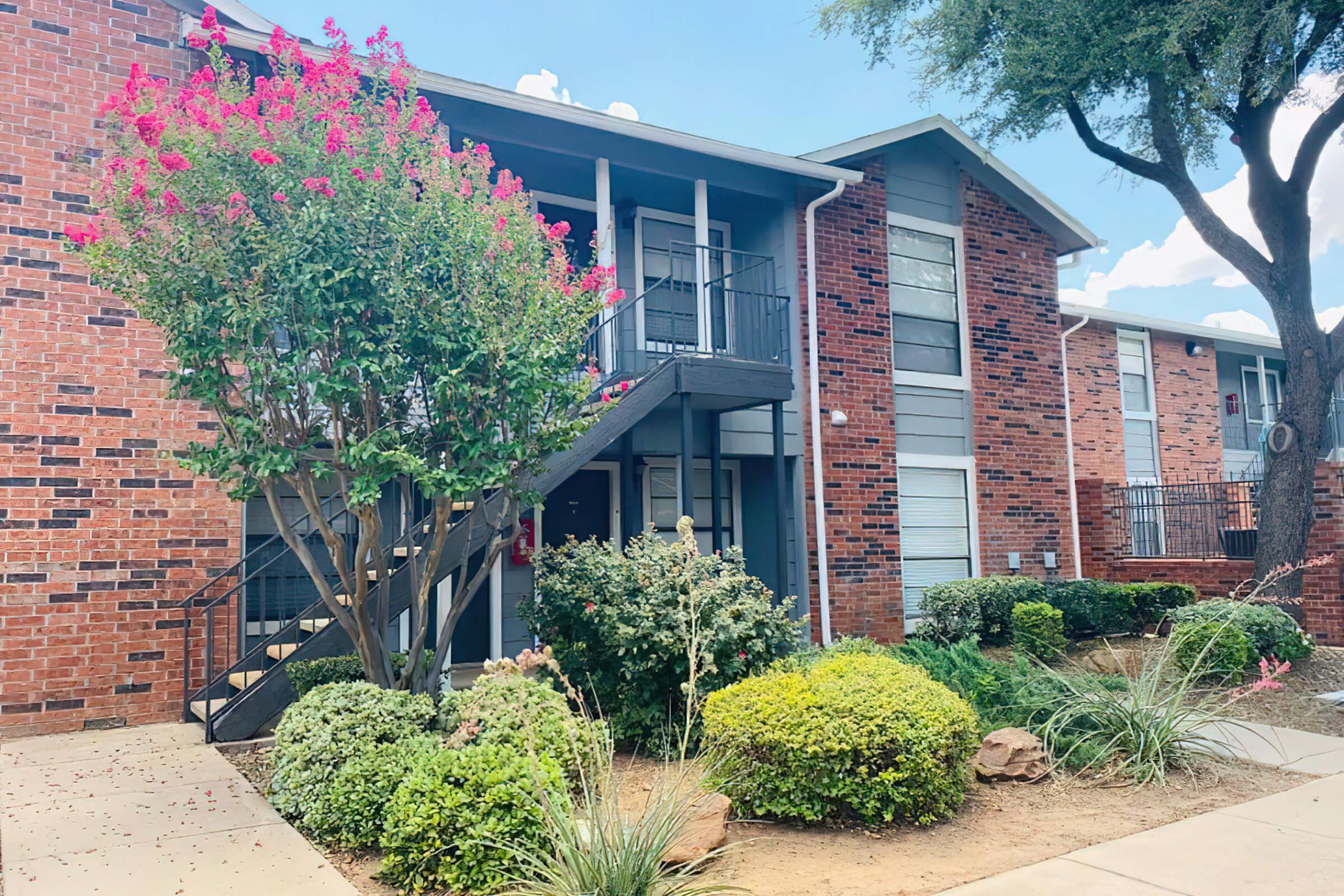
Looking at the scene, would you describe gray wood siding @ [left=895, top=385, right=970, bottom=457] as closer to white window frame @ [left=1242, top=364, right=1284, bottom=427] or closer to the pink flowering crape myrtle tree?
the pink flowering crape myrtle tree

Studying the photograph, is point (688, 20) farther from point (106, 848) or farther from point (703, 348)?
point (106, 848)

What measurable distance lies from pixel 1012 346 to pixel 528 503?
8.61 metres

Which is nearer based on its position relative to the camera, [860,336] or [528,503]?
[528,503]

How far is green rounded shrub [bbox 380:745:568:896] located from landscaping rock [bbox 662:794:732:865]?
0.52m

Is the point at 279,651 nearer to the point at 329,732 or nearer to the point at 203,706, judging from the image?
the point at 203,706

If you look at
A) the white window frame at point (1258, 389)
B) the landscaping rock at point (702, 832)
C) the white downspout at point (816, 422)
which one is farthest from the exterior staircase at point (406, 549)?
the white window frame at point (1258, 389)

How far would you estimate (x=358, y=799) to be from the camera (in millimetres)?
4402

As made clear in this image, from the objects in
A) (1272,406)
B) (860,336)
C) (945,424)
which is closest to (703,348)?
(860,336)

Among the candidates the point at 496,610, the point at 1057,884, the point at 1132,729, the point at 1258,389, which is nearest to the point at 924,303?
the point at 496,610

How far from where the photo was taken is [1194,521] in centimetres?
1406

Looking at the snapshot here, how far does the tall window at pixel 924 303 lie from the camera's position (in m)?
11.5

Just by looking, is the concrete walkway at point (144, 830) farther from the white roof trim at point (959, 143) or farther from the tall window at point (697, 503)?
the white roof trim at point (959, 143)

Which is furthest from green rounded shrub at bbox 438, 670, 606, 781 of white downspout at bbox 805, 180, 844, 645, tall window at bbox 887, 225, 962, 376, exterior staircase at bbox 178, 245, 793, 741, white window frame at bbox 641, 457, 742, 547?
tall window at bbox 887, 225, 962, 376

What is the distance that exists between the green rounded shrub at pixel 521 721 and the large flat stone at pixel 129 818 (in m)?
1.12
